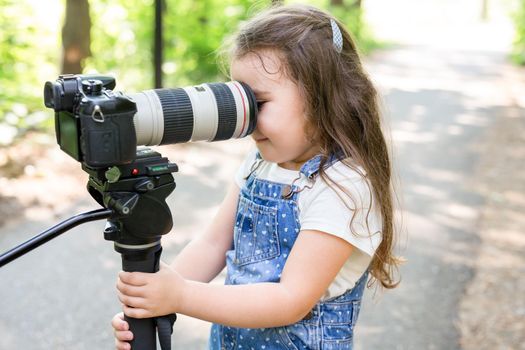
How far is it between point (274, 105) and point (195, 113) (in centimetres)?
21

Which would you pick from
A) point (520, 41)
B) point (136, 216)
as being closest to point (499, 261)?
point (136, 216)

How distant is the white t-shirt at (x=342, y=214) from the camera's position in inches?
55.7

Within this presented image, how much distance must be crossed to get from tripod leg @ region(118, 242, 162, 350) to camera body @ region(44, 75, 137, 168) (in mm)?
205

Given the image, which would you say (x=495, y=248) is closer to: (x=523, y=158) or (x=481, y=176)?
(x=481, y=176)

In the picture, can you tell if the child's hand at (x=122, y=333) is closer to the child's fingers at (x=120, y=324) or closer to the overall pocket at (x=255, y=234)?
the child's fingers at (x=120, y=324)

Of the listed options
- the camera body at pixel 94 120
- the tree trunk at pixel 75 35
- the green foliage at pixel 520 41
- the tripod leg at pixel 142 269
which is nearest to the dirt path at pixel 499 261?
the tripod leg at pixel 142 269

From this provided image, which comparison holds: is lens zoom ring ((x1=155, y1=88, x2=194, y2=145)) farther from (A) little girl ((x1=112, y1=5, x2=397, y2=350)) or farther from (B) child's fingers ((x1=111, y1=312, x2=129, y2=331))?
(B) child's fingers ((x1=111, y1=312, x2=129, y2=331))

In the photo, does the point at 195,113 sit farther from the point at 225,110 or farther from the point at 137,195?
the point at 137,195

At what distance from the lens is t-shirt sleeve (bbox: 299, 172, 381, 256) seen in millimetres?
1411

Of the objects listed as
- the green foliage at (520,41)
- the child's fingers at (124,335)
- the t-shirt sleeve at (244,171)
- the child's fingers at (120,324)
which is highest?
the t-shirt sleeve at (244,171)

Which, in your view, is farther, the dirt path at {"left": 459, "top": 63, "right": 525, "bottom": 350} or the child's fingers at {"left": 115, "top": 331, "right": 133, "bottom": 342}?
the dirt path at {"left": 459, "top": 63, "right": 525, "bottom": 350}

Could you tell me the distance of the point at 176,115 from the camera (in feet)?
4.26

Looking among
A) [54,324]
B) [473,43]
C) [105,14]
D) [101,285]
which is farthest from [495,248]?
[473,43]

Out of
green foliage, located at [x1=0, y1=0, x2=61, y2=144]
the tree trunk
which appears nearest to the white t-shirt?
green foliage, located at [x1=0, y1=0, x2=61, y2=144]
